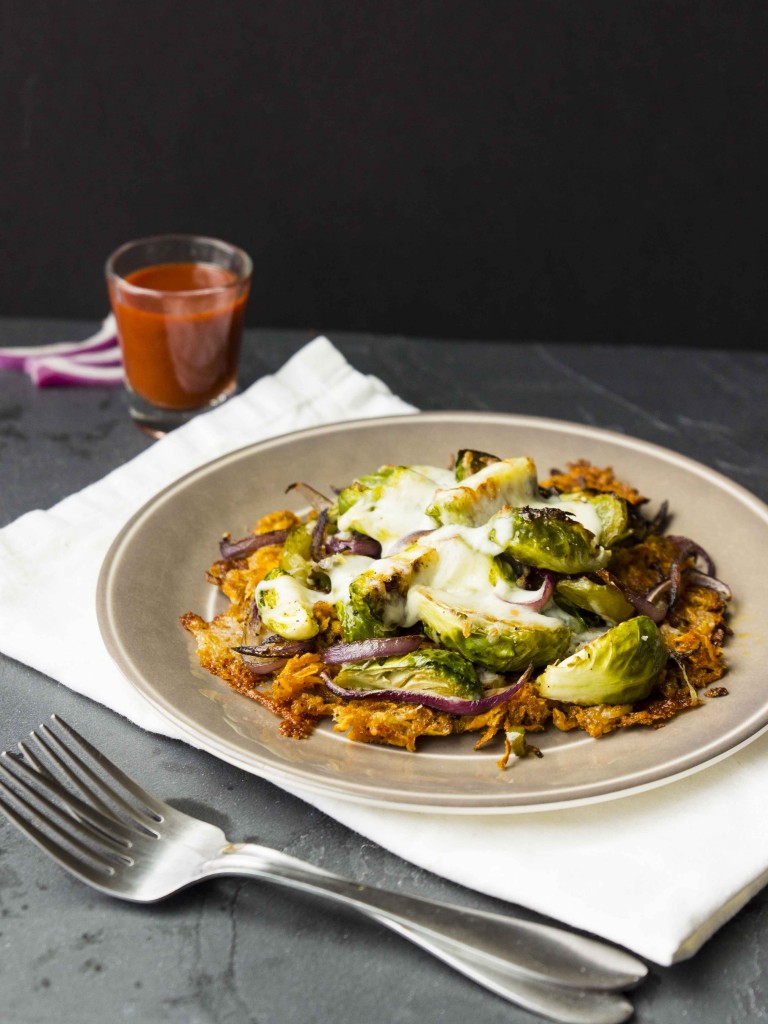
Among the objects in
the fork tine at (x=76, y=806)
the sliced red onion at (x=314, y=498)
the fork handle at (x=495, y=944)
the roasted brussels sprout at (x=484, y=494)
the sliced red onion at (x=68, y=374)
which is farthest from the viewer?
the sliced red onion at (x=68, y=374)

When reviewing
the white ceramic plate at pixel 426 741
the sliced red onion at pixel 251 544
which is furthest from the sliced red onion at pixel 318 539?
the white ceramic plate at pixel 426 741

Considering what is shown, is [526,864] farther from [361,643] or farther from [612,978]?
[361,643]

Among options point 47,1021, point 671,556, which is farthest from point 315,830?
point 671,556

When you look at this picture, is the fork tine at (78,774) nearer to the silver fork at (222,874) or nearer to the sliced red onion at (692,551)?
the silver fork at (222,874)

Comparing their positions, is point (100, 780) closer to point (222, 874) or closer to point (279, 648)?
point (222, 874)

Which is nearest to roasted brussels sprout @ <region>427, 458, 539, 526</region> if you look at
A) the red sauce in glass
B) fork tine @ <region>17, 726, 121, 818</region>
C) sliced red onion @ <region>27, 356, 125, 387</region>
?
fork tine @ <region>17, 726, 121, 818</region>
